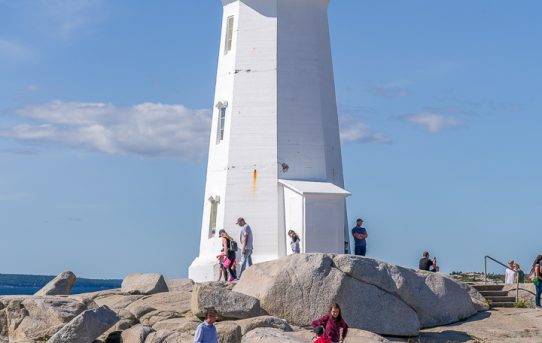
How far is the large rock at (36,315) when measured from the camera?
2097 centimetres

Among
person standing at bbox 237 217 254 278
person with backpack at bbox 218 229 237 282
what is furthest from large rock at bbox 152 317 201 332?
person standing at bbox 237 217 254 278

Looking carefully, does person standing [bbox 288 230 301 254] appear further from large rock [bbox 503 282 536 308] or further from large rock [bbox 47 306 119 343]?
large rock [bbox 47 306 119 343]

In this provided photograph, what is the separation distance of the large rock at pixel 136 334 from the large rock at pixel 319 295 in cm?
261

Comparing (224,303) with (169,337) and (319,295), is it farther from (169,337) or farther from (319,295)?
(319,295)

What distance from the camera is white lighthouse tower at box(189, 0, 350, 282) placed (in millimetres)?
27438

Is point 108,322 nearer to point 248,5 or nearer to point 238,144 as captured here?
point 238,144

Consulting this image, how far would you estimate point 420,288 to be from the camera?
22.8 meters

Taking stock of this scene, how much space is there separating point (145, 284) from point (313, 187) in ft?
20.2

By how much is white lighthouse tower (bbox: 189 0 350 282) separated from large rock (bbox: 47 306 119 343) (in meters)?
8.44

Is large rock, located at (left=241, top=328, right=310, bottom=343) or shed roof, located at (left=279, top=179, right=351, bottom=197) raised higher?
shed roof, located at (left=279, top=179, right=351, bottom=197)

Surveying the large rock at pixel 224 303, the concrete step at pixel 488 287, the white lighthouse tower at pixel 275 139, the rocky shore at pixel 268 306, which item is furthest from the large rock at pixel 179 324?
the concrete step at pixel 488 287

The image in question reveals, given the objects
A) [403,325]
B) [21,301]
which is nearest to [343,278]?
[403,325]

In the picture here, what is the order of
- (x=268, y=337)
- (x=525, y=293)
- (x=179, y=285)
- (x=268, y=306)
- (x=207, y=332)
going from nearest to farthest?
(x=207, y=332) < (x=268, y=337) < (x=268, y=306) < (x=179, y=285) < (x=525, y=293)

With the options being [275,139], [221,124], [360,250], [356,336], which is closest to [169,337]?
[356,336]
